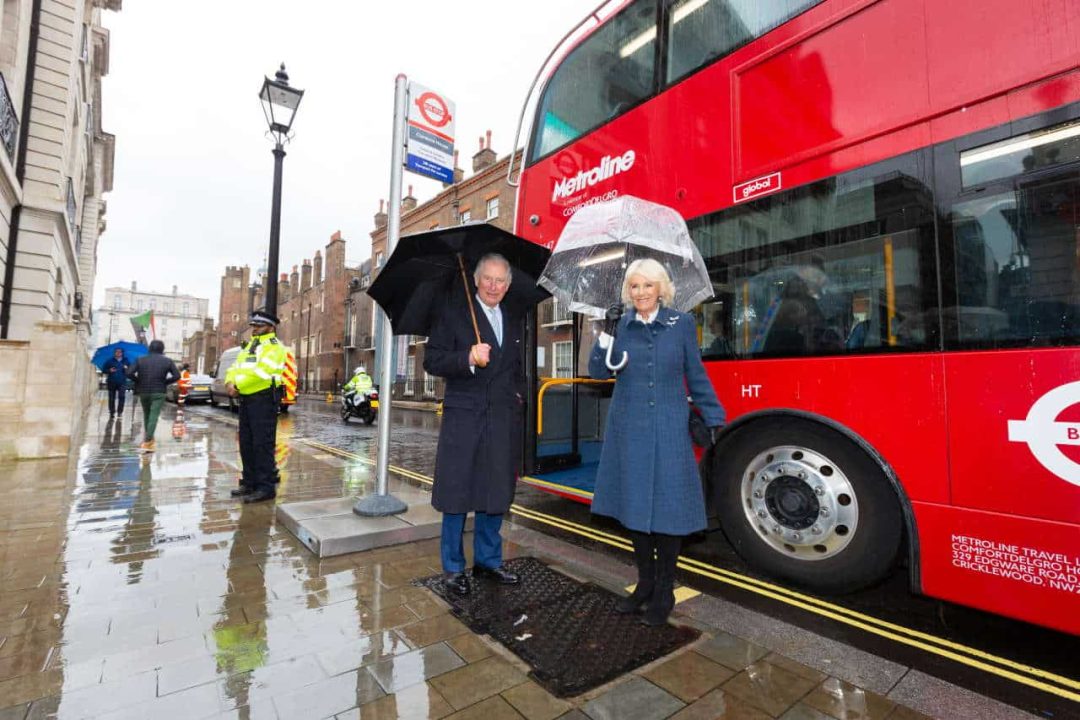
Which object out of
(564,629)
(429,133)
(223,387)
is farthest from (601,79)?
(223,387)

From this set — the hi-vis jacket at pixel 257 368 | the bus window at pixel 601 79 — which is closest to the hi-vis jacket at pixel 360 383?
the hi-vis jacket at pixel 257 368

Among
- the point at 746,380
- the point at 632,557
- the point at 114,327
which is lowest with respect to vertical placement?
the point at 632,557

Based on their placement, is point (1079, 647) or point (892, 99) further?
point (892, 99)

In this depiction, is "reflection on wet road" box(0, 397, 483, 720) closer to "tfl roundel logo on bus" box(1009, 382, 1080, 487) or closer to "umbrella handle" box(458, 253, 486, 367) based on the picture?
"umbrella handle" box(458, 253, 486, 367)

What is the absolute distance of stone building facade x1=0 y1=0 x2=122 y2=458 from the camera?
7.54 m

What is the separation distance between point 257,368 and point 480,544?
339 centimetres

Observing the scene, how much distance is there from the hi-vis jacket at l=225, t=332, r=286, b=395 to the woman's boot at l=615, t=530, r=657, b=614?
13.8 feet

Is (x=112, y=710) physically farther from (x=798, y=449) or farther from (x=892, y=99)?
(x=892, y=99)

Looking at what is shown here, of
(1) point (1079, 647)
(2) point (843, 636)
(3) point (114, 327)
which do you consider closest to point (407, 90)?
(2) point (843, 636)

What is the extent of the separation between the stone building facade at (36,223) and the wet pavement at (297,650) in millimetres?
4668

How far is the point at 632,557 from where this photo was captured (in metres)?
3.93

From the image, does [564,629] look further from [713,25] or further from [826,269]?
[713,25]

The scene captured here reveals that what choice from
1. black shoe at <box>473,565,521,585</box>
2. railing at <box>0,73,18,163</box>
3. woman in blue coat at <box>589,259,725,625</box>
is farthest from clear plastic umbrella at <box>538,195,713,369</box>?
railing at <box>0,73,18,163</box>

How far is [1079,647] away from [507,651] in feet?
9.64
